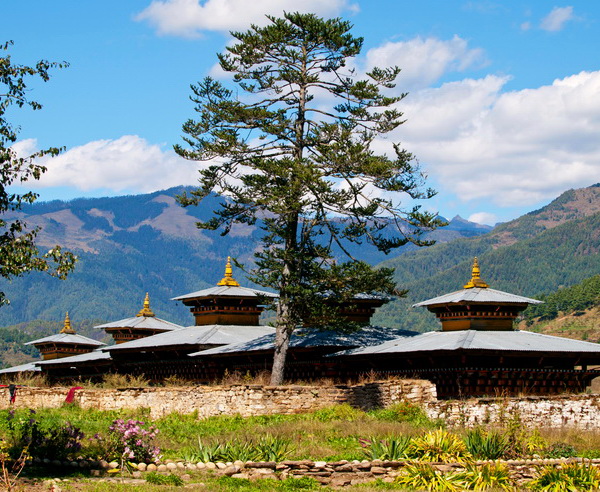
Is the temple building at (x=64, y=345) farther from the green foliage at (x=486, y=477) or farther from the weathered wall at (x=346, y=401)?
the green foliage at (x=486, y=477)

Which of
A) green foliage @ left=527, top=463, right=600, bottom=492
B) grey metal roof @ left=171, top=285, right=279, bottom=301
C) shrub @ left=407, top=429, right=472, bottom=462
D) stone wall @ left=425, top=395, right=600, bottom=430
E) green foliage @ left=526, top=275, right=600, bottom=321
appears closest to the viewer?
green foliage @ left=527, top=463, right=600, bottom=492

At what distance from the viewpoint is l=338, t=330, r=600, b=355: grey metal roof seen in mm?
30059

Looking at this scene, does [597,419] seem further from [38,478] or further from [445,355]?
[38,478]

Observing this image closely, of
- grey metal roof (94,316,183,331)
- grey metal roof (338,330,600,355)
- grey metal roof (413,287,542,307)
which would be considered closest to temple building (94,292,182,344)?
grey metal roof (94,316,183,331)

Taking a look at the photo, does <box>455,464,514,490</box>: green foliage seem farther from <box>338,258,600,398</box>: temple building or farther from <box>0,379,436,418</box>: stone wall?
<box>338,258,600,398</box>: temple building

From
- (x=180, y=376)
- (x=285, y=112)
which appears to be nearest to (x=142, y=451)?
(x=285, y=112)

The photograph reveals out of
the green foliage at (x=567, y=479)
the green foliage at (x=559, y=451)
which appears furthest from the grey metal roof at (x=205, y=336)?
the green foliage at (x=567, y=479)

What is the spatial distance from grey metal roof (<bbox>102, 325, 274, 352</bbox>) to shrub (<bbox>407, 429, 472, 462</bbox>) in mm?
20807

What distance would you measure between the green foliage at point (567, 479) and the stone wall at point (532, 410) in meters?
7.01

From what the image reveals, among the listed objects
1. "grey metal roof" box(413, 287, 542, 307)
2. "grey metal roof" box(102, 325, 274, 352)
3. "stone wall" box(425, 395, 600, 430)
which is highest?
"grey metal roof" box(413, 287, 542, 307)

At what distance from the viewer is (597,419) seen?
2611cm

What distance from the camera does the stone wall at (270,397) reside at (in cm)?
2773

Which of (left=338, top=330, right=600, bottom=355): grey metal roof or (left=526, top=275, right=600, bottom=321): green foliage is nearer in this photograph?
(left=338, top=330, right=600, bottom=355): grey metal roof

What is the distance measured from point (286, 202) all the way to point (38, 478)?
15674mm
